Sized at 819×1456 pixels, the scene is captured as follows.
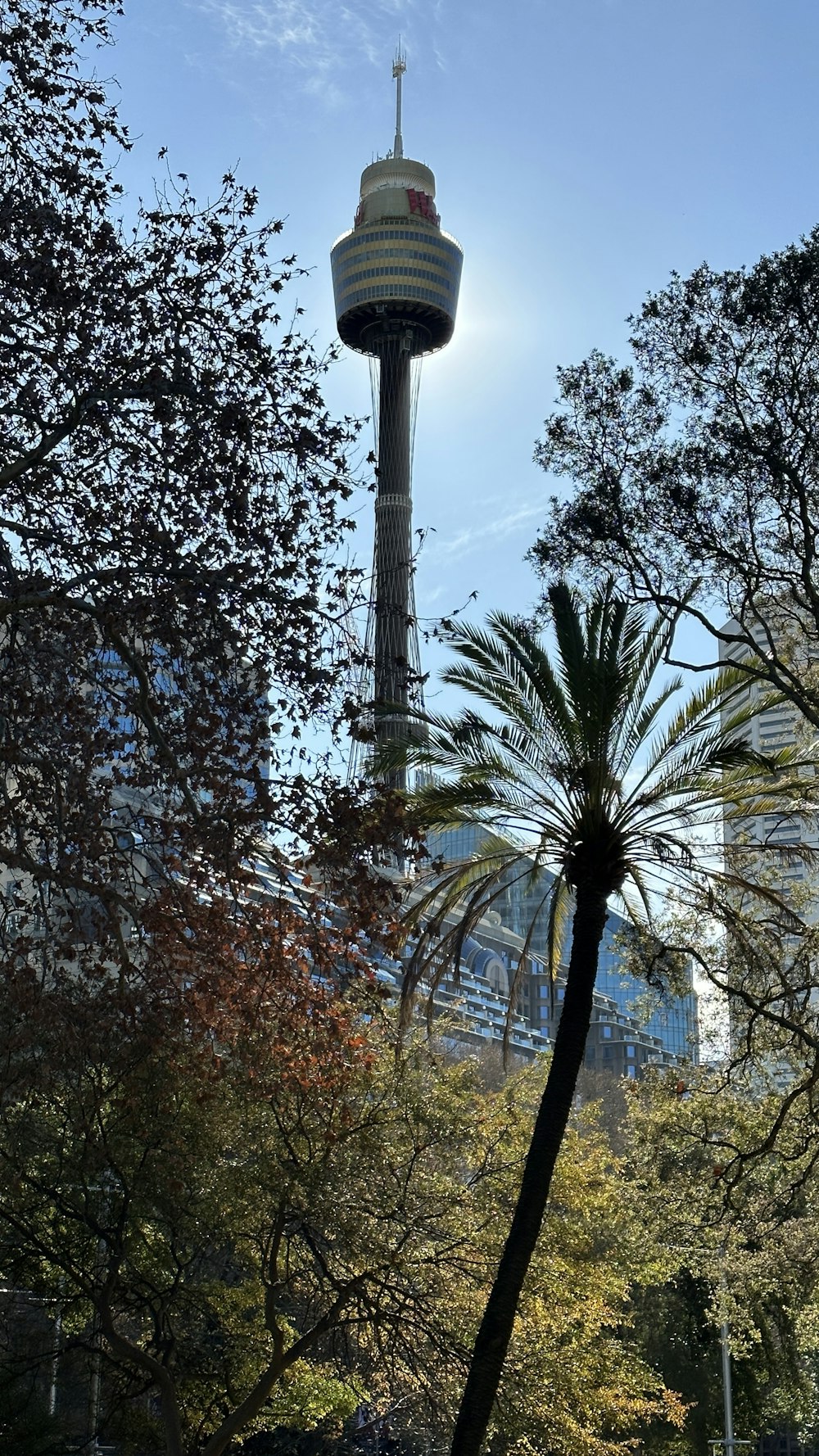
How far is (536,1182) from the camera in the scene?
1391cm

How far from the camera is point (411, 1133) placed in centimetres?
1780

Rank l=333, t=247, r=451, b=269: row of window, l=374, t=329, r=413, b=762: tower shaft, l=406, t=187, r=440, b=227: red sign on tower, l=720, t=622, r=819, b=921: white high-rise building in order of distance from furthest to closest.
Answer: l=406, t=187, r=440, b=227: red sign on tower
l=333, t=247, r=451, b=269: row of window
l=374, t=329, r=413, b=762: tower shaft
l=720, t=622, r=819, b=921: white high-rise building

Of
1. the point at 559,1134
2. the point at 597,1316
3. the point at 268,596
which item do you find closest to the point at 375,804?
the point at 268,596

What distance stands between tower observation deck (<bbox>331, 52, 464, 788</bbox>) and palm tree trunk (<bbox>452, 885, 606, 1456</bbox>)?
87776 mm

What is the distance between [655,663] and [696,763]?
3.65ft

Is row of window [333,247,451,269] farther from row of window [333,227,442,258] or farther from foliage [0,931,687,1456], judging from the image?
foliage [0,931,687,1456]

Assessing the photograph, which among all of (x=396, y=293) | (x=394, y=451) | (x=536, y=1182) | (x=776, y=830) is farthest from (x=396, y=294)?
(x=536, y=1182)

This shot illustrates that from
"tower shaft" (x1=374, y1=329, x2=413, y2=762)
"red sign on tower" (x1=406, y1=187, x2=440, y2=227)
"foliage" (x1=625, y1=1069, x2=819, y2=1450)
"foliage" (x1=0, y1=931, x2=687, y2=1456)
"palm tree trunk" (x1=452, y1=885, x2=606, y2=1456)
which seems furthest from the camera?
"red sign on tower" (x1=406, y1=187, x2=440, y2=227)

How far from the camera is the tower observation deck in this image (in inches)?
4075

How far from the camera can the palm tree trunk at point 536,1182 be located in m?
13.3

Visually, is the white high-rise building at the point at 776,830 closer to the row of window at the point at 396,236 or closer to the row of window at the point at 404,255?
the row of window at the point at 404,255

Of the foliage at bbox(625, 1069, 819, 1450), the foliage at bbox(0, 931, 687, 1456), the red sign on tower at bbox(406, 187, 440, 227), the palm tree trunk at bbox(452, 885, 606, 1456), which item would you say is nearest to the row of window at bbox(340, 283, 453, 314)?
the red sign on tower at bbox(406, 187, 440, 227)

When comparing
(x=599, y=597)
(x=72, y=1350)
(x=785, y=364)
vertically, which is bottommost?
(x=72, y=1350)

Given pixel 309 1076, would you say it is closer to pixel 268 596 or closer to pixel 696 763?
pixel 268 596
